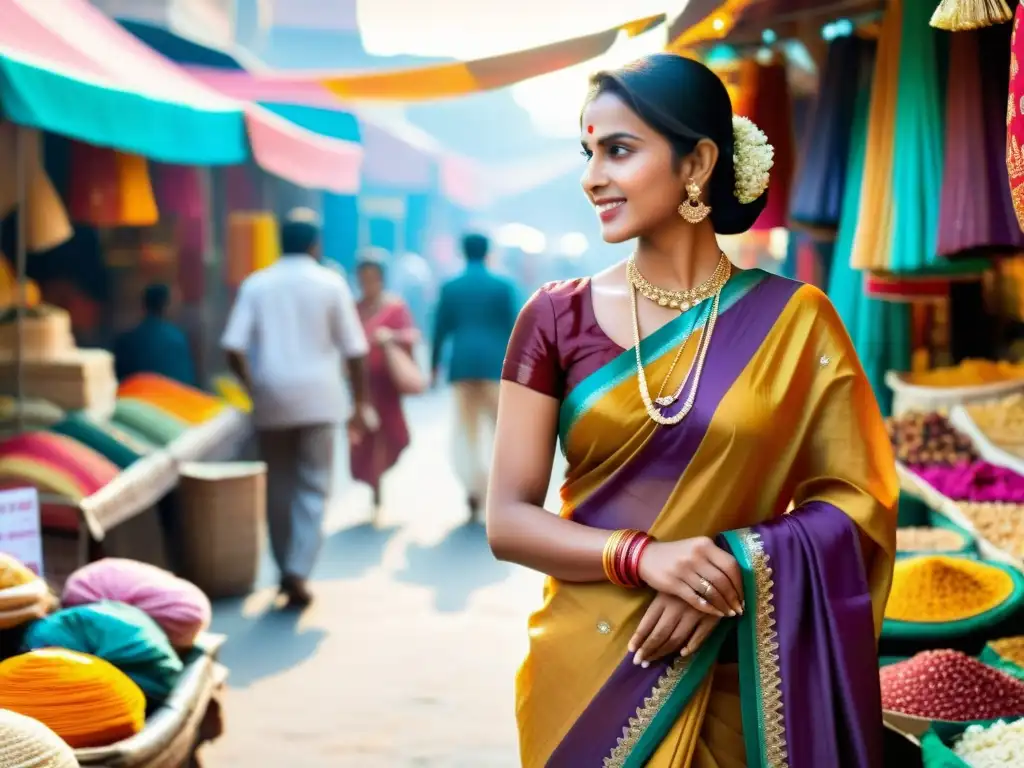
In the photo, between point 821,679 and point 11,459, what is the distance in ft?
13.8

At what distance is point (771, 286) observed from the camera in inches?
85.7

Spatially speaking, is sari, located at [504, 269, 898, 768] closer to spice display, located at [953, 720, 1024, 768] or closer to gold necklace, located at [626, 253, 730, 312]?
gold necklace, located at [626, 253, 730, 312]

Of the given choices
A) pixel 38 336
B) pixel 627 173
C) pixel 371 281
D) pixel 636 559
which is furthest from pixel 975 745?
pixel 371 281

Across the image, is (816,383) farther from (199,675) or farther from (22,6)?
(22,6)

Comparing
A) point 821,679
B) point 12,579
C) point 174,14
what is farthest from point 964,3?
point 174,14

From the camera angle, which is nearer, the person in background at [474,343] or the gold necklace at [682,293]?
the gold necklace at [682,293]

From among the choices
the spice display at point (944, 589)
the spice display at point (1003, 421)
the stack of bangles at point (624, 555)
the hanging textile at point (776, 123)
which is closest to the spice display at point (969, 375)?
the spice display at point (1003, 421)

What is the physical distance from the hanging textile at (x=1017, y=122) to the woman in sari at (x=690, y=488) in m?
0.38

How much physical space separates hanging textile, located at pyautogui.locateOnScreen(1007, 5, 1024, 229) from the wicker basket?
4.84m

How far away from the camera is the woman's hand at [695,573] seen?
6.51 feet

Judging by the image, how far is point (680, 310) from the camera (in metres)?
2.18

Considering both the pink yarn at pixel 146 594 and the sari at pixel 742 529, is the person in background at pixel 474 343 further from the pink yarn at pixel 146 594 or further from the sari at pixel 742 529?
the sari at pixel 742 529

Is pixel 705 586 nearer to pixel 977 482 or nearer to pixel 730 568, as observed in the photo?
pixel 730 568

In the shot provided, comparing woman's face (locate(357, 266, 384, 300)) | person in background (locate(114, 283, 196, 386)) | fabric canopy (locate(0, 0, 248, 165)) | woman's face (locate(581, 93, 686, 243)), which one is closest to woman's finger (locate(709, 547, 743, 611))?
woman's face (locate(581, 93, 686, 243))
